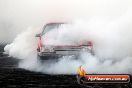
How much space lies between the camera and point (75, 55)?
13.7 meters

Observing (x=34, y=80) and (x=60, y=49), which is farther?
(x=60, y=49)

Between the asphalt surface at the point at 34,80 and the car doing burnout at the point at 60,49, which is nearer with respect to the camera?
the asphalt surface at the point at 34,80

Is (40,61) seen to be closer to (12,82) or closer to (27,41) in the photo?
(12,82)

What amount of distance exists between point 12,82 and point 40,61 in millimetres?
2914

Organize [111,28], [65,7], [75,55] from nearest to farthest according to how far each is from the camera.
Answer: [75,55] → [111,28] → [65,7]

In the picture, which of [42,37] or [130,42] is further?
Answer: [130,42]

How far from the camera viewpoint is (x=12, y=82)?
1102 centimetres

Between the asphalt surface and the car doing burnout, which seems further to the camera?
the car doing burnout

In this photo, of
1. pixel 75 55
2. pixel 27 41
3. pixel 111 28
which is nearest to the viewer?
pixel 75 55

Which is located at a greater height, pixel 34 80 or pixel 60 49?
pixel 60 49

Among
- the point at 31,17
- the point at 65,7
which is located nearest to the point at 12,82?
the point at 65,7

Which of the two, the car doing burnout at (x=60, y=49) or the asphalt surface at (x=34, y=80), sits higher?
the car doing burnout at (x=60, y=49)

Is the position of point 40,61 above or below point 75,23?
below

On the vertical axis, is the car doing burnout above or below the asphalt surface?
above
